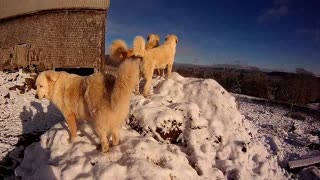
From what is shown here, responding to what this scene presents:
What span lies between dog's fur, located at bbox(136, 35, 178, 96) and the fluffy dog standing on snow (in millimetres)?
2240

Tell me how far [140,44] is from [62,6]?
1670 centimetres

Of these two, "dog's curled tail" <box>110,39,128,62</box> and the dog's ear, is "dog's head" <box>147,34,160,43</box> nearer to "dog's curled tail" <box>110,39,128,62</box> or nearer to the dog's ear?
the dog's ear

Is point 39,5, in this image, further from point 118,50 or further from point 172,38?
point 118,50

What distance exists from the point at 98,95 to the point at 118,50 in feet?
3.63

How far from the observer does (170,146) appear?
6543 mm

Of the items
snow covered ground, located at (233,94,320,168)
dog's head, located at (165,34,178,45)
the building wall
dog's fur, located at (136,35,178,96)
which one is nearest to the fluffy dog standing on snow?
dog's fur, located at (136,35,178,96)

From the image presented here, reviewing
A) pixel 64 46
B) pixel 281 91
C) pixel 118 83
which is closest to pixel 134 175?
pixel 118 83

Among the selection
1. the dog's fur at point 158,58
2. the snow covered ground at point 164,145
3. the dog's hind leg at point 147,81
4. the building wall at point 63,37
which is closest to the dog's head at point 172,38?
the dog's fur at point 158,58

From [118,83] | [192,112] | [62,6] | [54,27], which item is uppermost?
[62,6]

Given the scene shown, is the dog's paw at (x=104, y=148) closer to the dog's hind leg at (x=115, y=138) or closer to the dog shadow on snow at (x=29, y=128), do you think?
the dog's hind leg at (x=115, y=138)

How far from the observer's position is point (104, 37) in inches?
730

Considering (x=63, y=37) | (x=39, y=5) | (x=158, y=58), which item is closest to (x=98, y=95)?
(x=158, y=58)

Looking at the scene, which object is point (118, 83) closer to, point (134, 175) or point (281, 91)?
point (134, 175)

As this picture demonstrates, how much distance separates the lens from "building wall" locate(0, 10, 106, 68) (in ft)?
61.0
